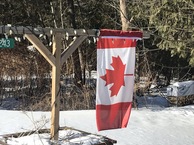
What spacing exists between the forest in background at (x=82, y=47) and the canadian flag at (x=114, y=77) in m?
0.40

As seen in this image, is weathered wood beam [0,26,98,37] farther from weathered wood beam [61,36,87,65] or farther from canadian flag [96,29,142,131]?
canadian flag [96,29,142,131]

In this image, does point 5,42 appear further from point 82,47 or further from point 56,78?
point 82,47

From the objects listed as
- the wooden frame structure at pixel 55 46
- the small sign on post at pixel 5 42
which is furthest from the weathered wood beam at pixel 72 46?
the small sign on post at pixel 5 42

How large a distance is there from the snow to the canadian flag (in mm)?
574

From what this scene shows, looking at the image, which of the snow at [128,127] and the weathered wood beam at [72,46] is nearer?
the weathered wood beam at [72,46]

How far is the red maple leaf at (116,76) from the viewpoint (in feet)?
17.2

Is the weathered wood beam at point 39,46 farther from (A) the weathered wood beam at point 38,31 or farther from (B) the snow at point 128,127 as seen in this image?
(B) the snow at point 128,127

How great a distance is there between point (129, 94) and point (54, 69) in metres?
1.07

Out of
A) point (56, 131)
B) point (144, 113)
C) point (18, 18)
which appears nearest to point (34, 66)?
point (18, 18)

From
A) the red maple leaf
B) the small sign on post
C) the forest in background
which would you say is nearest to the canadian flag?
the red maple leaf

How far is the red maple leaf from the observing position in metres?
5.25

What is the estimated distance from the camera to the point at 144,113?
9.85 metres

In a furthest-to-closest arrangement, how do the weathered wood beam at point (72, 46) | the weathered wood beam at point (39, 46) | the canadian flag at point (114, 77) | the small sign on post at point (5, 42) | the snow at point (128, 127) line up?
the snow at point (128, 127) → the weathered wood beam at point (72, 46) → the canadian flag at point (114, 77) → the weathered wood beam at point (39, 46) → the small sign on post at point (5, 42)

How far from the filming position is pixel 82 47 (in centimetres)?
1872
